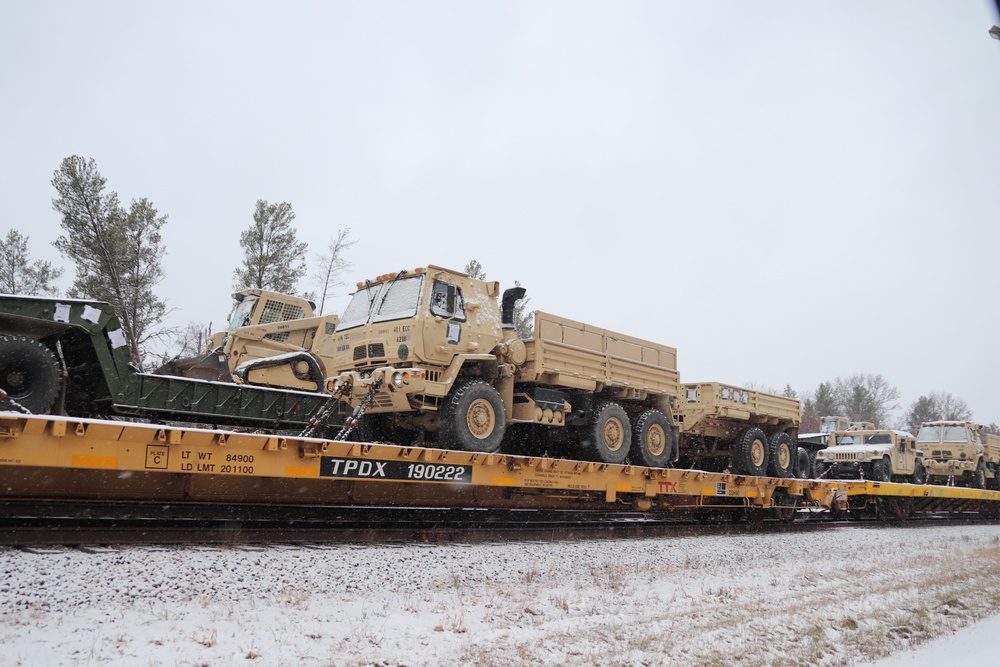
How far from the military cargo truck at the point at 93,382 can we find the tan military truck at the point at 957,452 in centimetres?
2274

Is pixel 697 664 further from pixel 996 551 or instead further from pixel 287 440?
pixel 996 551

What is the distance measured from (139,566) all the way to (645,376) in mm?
8423

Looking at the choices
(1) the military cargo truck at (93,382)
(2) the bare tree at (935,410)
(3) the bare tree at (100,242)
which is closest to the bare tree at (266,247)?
(3) the bare tree at (100,242)

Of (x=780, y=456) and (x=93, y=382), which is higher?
(x=93, y=382)

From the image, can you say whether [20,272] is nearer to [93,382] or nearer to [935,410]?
[93,382]

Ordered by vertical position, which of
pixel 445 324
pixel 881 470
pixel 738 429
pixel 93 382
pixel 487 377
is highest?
pixel 445 324

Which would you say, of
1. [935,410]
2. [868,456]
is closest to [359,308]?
[868,456]

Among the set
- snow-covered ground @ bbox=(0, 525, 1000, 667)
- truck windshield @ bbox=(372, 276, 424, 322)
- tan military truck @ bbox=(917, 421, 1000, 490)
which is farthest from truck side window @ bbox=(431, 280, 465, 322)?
tan military truck @ bbox=(917, 421, 1000, 490)

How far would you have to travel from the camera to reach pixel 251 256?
1060 inches

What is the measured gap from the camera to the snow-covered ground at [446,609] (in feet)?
15.3

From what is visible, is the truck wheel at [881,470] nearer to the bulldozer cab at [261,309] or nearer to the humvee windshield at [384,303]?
the bulldozer cab at [261,309]

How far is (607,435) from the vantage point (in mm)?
11188

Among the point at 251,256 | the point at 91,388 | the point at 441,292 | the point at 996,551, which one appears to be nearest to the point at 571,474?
the point at 441,292

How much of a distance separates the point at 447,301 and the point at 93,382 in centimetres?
440
